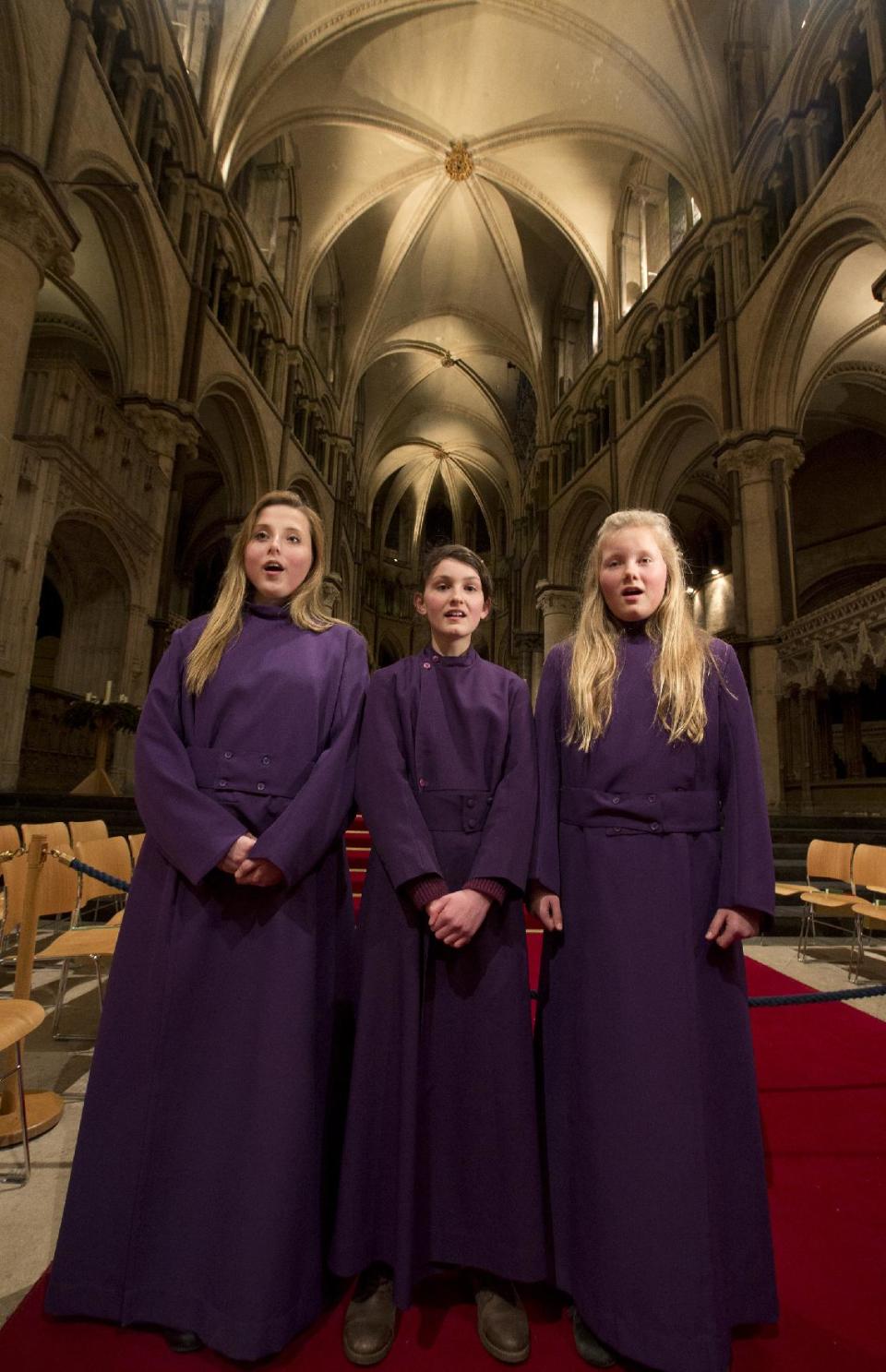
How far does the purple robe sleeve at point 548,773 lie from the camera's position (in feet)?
5.46

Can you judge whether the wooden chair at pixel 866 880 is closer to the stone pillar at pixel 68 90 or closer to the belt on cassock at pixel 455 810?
the belt on cassock at pixel 455 810

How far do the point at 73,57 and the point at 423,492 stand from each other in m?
24.2

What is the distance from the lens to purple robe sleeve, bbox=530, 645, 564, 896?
1.67 meters

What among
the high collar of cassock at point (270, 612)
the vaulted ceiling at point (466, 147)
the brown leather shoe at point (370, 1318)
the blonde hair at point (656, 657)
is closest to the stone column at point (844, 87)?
the vaulted ceiling at point (466, 147)

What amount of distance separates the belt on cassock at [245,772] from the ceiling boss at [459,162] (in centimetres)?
1990

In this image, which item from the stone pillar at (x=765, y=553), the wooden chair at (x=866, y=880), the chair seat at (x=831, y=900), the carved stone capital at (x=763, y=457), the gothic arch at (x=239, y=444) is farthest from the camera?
the gothic arch at (x=239, y=444)

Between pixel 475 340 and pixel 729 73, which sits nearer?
pixel 729 73

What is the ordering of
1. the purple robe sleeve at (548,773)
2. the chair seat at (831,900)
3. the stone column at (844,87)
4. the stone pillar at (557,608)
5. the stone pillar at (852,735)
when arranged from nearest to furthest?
the purple robe sleeve at (548,773)
the chair seat at (831,900)
the stone column at (844,87)
the stone pillar at (852,735)
the stone pillar at (557,608)

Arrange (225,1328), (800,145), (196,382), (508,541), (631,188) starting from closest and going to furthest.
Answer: (225,1328)
(800,145)
(196,382)
(631,188)
(508,541)

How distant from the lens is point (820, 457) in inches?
711

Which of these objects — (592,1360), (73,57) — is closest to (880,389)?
(73,57)

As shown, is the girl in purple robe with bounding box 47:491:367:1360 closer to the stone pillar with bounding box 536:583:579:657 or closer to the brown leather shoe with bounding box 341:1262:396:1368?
the brown leather shoe with bounding box 341:1262:396:1368

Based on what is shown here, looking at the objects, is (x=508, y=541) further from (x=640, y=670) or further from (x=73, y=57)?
(x=640, y=670)

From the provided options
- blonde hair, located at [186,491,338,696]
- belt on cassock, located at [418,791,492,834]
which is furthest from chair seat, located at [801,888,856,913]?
blonde hair, located at [186,491,338,696]
